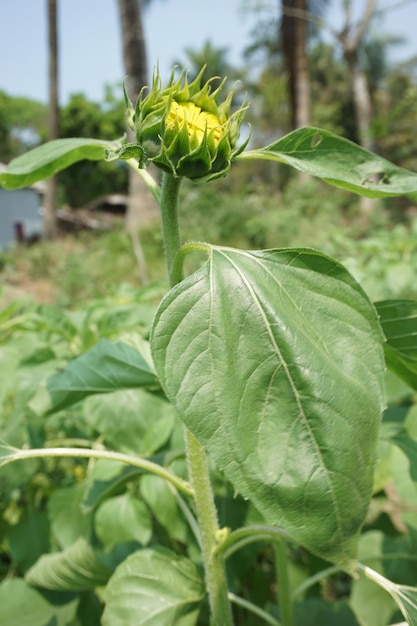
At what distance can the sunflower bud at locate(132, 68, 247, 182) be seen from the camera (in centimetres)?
56

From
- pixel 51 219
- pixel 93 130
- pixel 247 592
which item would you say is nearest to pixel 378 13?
pixel 51 219

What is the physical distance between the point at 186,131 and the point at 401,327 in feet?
1.16

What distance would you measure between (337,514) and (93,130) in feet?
100

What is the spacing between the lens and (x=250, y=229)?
353 inches

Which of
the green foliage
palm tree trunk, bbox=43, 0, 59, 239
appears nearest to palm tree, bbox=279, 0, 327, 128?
palm tree trunk, bbox=43, 0, 59, 239

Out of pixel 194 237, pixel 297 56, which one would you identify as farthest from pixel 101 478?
pixel 297 56

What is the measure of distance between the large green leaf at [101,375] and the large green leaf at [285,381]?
1.12 feet

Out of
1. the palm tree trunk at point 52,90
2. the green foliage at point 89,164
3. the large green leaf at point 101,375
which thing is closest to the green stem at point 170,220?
the large green leaf at point 101,375

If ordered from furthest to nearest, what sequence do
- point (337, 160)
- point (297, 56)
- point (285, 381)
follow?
point (297, 56) < point (337, 160) < point (285, 381)

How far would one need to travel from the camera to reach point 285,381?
482 mm

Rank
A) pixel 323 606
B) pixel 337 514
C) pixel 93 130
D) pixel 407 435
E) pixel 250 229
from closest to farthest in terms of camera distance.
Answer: pixel 337 514 → pixel 407 435 → pixel 323 606 → pixel 250 229 → pixel 93 130

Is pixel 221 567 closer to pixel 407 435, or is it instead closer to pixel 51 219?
pixel 407 435

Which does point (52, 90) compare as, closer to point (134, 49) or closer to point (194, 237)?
point (134, 49)

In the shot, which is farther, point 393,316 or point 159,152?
point 393,316
